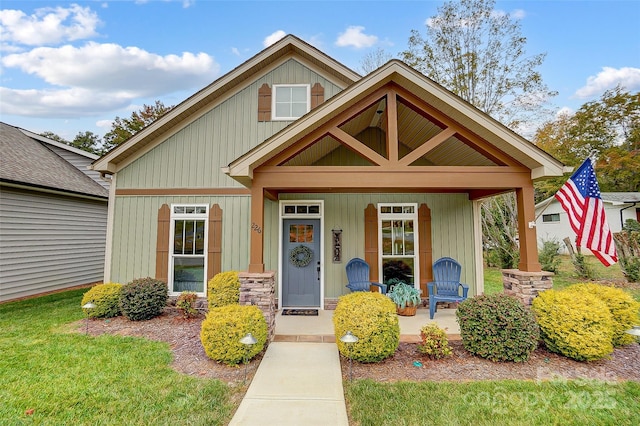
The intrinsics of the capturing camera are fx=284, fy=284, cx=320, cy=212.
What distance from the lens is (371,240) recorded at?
6.82 metres

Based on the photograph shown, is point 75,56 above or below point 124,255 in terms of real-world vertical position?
above

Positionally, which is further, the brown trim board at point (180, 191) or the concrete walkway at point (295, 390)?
the brown trim board at point (180, 191)

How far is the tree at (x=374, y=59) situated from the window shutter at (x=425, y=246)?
31.9 ft

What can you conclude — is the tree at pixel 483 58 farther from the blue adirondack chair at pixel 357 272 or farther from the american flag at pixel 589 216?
the blue adirondack chair at pixel 357 272

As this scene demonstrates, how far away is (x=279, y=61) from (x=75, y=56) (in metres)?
9.99

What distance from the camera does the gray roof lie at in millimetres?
7926

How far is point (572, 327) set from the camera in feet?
13.2

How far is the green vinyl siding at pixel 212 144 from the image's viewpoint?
703cm

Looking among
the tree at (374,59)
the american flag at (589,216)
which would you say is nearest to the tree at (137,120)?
the tree at (374,59)

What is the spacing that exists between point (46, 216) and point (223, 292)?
7.08 m

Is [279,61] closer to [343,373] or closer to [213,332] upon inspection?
[213,332]

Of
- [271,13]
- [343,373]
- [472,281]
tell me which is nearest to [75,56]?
[271,13]

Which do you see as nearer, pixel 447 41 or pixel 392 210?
pixel 392 210

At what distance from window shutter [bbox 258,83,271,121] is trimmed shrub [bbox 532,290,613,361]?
22.0ft
